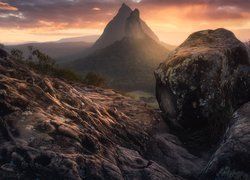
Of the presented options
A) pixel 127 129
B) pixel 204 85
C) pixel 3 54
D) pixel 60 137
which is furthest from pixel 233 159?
pixel 3 54

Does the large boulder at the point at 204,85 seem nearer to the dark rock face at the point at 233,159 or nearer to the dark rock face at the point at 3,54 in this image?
the dark rock face at the point at 233,159

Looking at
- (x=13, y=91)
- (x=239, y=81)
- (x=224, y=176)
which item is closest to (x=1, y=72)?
(x=13, y=91)

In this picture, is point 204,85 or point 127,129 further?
point 204,85

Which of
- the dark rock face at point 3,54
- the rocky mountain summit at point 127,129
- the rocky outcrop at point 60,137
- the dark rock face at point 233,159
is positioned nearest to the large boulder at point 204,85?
the rocky mountain summit at point 127,129

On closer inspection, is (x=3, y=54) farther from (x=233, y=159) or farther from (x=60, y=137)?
(x=233, y=159)

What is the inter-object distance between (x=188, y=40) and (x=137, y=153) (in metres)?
10.4

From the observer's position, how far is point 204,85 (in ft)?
55.1

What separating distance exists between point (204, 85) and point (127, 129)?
4346 millimetres

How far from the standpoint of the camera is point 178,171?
14008 mm

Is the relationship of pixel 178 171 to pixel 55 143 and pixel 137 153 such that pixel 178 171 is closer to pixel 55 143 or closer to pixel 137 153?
pixel 137 153

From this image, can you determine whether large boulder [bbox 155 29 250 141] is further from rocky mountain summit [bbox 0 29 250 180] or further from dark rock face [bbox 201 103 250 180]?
dark rock face [bbox 201 103 250 180]

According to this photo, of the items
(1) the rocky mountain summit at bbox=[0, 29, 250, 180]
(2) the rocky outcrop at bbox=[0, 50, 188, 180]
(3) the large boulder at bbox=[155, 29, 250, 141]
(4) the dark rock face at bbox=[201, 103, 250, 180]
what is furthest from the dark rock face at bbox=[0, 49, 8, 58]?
(4) the dark rock face at bbox=[201, 103, 250, 180]

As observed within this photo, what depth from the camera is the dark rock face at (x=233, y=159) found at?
36.1ft

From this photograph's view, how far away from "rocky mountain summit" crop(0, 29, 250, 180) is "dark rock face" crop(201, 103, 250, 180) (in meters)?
0.03
